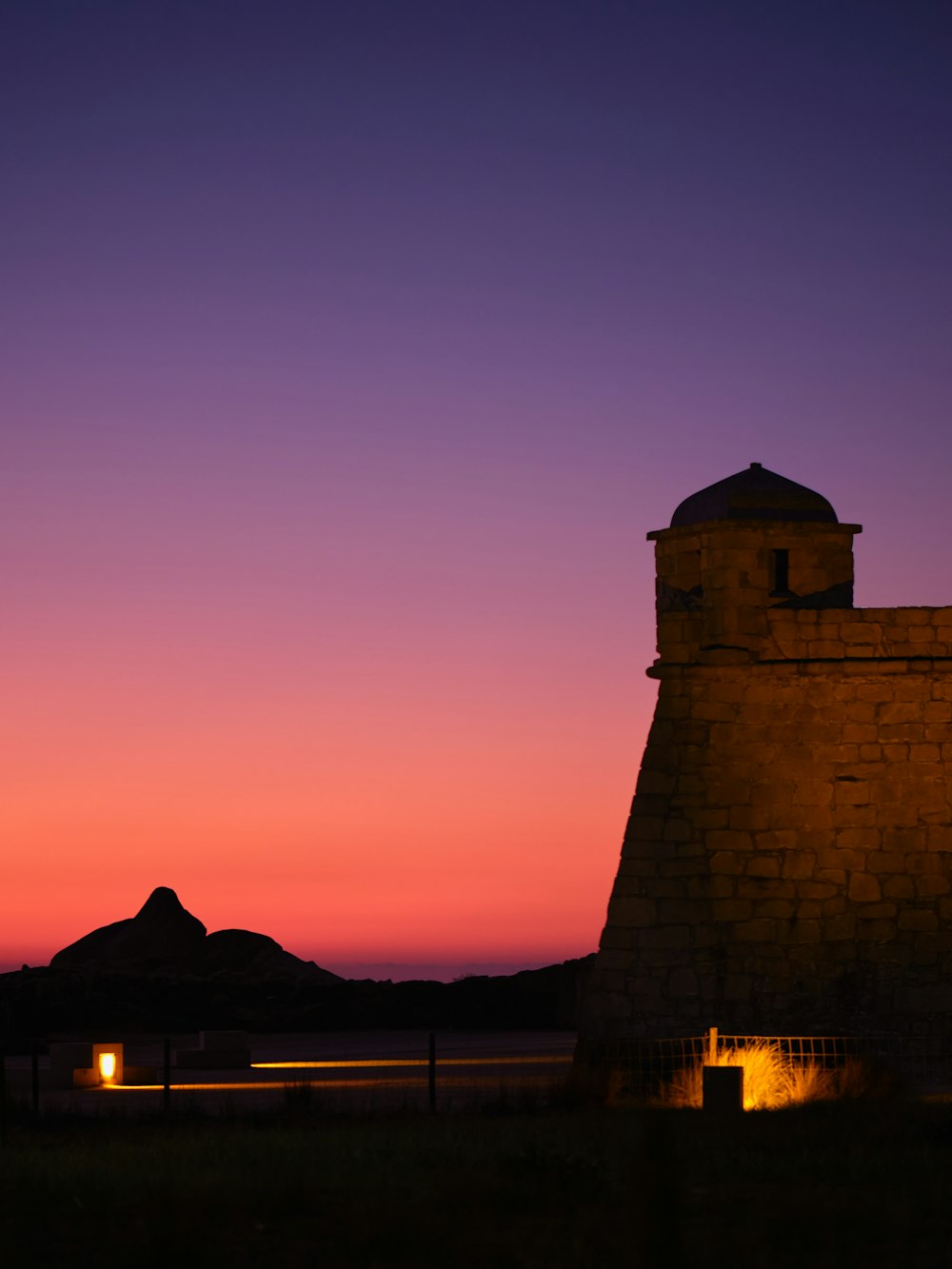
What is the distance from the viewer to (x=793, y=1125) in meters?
18.5

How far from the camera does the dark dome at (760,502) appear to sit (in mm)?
25750

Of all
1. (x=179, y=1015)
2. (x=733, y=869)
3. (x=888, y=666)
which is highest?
(x=888, y=666)

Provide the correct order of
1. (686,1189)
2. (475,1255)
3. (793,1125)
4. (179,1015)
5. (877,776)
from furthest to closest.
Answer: (179,1015), (877,776), (793,1125), (686,1189), (475,1255)

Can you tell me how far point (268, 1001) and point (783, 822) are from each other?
3000 cm

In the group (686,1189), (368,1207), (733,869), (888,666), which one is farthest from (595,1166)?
(888,666)

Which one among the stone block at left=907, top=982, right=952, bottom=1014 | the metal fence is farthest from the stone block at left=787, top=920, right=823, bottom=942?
the stone block at left=907, top=982, right=952, bottom=1014

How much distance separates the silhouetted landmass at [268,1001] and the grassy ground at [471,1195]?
27172mm

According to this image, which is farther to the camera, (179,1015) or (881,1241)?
(179,1015)

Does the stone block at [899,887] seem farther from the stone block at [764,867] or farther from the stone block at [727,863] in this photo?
the stone block at [727,863]

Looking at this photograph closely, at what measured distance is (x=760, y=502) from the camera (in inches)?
1016

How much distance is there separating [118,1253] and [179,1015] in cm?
3726

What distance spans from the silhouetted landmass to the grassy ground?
27.2 meters

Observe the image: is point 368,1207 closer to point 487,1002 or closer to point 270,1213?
point 270,1213

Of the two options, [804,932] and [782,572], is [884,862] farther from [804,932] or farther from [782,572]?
[782,572]
